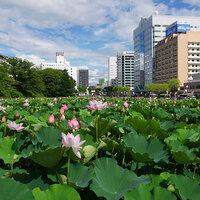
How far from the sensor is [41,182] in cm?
90

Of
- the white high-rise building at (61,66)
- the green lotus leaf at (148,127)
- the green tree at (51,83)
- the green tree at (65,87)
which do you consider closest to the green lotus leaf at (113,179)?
the green lotus leaf at (148,127)

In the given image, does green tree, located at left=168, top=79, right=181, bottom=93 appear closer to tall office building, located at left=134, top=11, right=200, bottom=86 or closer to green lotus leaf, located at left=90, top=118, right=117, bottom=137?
tall office building, located at left=134, top=11, right=200, bottom=86

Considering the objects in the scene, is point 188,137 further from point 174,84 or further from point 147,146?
point 174,84

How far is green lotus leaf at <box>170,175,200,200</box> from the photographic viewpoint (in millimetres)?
817

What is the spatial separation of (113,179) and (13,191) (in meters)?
0.44

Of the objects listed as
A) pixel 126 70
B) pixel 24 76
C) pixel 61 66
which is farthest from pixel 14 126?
pixel 61 66

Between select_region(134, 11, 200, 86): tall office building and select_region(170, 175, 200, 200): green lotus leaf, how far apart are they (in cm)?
7531

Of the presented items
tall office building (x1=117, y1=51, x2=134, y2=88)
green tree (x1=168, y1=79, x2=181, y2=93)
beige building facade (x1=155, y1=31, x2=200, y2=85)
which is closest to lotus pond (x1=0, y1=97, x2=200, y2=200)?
green tree (x1=168, y1=79, x2=181, y2=93)

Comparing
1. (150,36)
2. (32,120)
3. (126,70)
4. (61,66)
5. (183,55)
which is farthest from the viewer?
(61,66)

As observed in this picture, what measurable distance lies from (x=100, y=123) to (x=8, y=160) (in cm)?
64

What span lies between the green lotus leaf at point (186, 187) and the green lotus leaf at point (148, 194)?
0.10 metres

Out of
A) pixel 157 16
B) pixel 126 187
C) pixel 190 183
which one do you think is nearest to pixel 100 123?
pixel 126 187

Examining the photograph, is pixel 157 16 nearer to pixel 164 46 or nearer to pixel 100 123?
pixel 164 46

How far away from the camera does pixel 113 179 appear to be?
3.05ft
